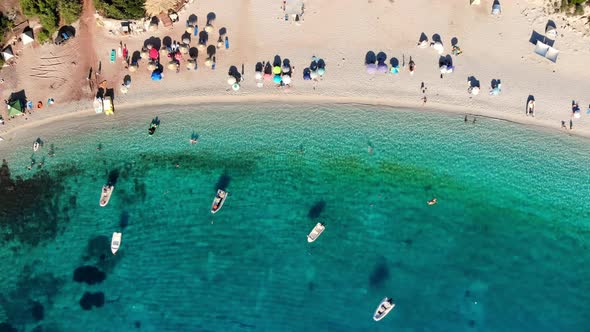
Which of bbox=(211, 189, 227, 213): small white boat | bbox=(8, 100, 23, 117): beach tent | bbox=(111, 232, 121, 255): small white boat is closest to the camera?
bbox=(8, 100, 23, 117): beach tent

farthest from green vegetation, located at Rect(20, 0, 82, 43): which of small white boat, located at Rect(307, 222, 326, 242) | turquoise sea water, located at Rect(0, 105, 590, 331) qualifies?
small white boat, located at Rect(307, 222, 326, 242)

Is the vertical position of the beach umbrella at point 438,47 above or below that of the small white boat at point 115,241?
above

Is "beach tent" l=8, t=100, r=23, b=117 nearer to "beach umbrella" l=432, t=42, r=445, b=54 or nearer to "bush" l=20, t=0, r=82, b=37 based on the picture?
"bush" l=20, t=0, r=82, b=37

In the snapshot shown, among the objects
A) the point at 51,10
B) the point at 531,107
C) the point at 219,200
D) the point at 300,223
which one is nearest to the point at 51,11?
the point at 51,10

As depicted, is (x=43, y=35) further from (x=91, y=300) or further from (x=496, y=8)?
(x=496, y=8)

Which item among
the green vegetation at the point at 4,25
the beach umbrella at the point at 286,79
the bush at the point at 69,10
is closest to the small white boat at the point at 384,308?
the beach umbrella at the point at 286,79

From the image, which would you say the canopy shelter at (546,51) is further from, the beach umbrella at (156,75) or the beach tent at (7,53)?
the beach tent at (7,53)
